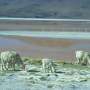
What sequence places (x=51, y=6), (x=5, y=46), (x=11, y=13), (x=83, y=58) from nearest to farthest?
(x=83, y=58)
(x=5, y=46)
(x=11, y=13)
(x=51, y=6)

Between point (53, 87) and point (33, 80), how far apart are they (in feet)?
3.58

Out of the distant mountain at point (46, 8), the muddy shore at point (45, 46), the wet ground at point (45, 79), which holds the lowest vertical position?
the wet ground at point (45, 79)

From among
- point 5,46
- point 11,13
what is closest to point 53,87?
point 5,46

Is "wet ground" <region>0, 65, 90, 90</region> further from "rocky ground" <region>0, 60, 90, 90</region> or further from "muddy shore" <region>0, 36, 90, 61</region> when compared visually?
"muddy shore" <region>0, 36, 90, 61</region>

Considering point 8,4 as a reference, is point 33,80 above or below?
below

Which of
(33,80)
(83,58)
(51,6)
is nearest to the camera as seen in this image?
(33,80)

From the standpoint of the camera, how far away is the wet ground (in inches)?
564

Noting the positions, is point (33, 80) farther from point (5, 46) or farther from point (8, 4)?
point (8, 4)

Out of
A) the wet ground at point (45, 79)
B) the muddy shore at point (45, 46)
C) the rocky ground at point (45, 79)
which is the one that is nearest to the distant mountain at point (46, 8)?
the muddy shore at point (45, 46)

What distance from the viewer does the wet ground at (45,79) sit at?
14320 mm

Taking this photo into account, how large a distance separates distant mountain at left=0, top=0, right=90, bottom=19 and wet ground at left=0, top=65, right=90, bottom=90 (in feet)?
183

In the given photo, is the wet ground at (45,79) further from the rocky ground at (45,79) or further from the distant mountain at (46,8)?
the distant mountain at (46,8)

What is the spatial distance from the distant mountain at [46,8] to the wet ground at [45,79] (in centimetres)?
5574

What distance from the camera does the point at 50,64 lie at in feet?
54.2
